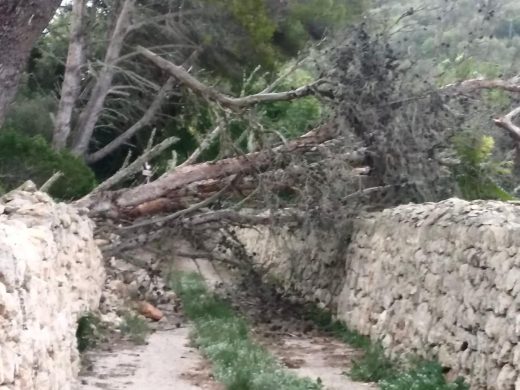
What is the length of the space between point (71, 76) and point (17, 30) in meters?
9.83

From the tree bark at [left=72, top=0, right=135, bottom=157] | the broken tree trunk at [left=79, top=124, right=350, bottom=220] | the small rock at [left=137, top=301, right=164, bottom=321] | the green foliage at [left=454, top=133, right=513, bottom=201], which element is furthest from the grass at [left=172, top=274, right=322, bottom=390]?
the tree bark at [left=72, top=0, right=135, bottom=157]

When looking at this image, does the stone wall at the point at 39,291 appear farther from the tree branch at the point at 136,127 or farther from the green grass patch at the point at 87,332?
the tree branch at the point at 136,127

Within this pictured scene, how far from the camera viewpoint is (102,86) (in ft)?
52.2

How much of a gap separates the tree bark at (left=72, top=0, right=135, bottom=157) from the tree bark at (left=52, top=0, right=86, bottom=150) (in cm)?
44

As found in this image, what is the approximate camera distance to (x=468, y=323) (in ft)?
22.1

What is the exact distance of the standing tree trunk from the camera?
5711 mm

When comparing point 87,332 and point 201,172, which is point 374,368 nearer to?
point 87,332

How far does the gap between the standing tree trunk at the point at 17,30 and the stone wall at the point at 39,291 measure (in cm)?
98

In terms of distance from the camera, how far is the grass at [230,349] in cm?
659

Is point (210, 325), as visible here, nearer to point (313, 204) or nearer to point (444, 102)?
point (313, 204)

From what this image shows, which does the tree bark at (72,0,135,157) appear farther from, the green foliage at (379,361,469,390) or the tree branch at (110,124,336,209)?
the green foliage at (379,361,469,390)

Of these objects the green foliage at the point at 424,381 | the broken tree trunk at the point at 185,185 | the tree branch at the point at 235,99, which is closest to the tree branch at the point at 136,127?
the tree branch at the point at 235,99

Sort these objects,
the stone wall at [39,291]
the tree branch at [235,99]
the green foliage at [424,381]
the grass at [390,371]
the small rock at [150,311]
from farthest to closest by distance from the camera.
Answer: the small rock at [150,311] < the tree branch at [235,99] < the grass at [390,371] < the green foliage at [424,381] < the stone wall at [39,291]

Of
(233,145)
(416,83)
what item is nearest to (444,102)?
(416,83)
